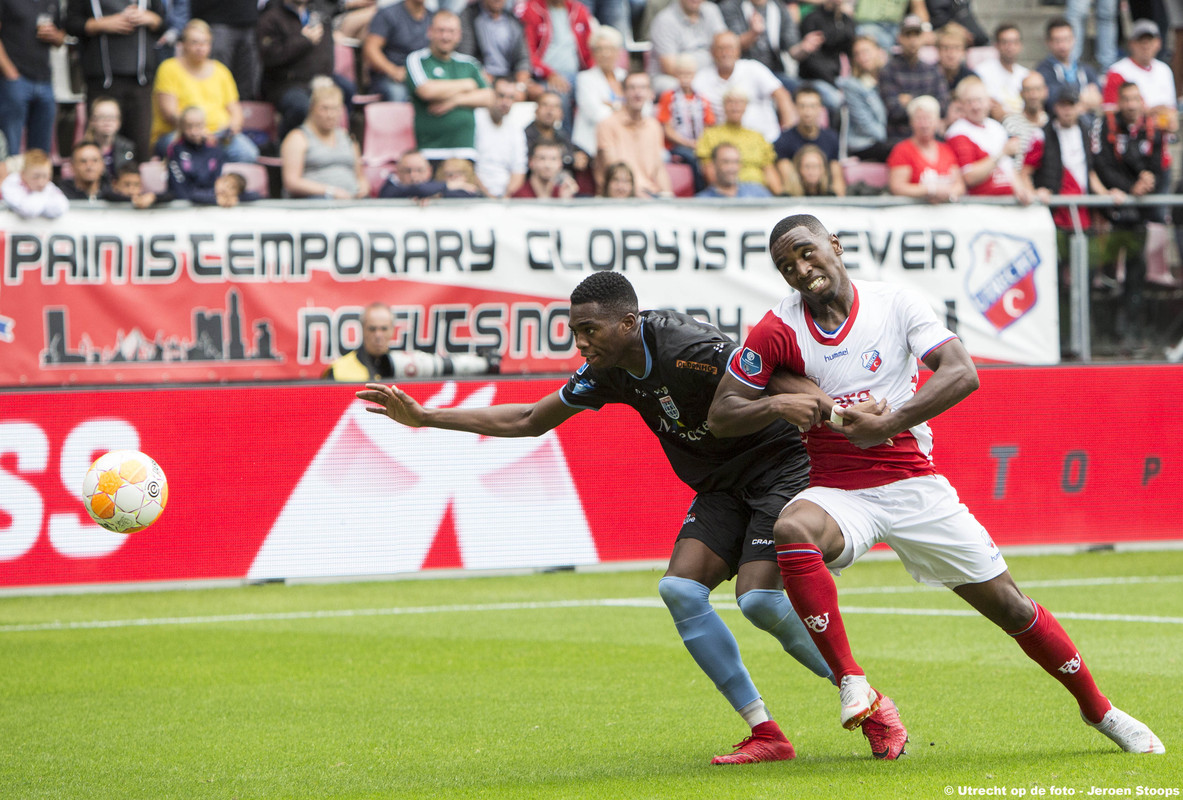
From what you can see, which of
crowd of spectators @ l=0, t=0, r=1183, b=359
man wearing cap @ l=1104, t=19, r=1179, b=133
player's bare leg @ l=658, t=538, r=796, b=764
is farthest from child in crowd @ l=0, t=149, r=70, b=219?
man wearing cap @ l=1104, t=19, r=1179, b=133

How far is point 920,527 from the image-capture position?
5.80m

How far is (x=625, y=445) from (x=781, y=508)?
22.0 ft

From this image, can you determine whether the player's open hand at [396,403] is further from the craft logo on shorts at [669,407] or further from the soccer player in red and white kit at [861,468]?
the soccer player in red and white kit at [861,468]

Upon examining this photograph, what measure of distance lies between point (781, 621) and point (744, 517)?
0.49 meters

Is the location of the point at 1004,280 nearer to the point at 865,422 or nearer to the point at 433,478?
the point at 433,478

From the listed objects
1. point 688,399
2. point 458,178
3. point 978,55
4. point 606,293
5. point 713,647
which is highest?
point 978,55

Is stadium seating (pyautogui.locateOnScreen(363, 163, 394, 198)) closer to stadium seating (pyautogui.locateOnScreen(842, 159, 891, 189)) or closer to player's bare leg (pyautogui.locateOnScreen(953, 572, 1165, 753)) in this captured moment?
stadium seating (pyautogui.locateOnScreen(842, 159, 891, 189))

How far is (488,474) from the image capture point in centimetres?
1267

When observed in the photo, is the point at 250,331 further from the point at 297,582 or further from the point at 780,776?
the point at 780,776

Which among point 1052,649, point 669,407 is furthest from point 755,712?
point 669,407

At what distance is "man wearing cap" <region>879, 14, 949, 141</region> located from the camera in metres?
16.0

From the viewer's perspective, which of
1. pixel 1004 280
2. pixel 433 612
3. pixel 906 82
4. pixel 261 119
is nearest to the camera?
pixel 433 612

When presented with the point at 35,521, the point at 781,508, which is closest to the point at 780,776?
the point at 781,508

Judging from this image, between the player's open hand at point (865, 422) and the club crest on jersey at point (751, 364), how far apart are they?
1.41 feet
